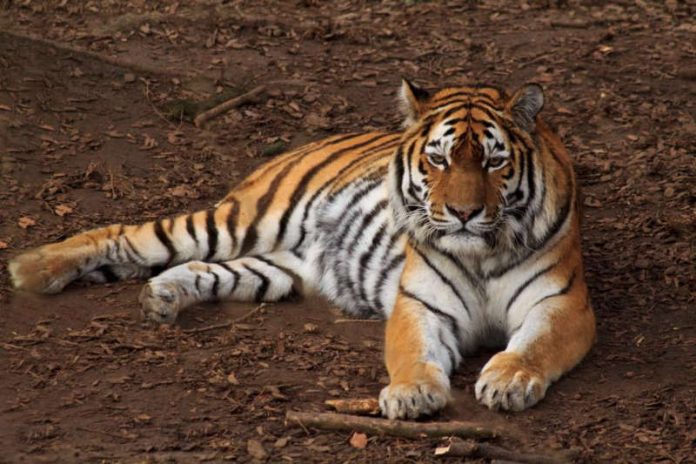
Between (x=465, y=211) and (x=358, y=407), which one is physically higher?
(x=465, y=211)

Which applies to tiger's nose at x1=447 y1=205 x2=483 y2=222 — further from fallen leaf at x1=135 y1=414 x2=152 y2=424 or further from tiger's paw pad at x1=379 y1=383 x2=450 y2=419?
fallen leaf at x1=135 y1=414 x2=152 y2=424

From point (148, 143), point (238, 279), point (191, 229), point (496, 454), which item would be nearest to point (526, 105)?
point (496, 454)

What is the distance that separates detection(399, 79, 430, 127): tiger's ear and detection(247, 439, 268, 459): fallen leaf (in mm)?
1927

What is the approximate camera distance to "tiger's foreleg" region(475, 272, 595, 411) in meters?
5.25

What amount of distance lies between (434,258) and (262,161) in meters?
2.66

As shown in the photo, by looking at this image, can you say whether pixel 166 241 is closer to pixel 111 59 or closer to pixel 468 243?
pixel 468 243

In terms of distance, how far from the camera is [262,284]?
22.8 ft

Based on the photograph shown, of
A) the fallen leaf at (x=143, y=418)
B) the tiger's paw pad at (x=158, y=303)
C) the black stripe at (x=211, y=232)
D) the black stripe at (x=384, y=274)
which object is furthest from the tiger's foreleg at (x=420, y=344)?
the black stripe at (x=211, y=232)

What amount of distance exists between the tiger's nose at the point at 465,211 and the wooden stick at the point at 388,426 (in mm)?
1037

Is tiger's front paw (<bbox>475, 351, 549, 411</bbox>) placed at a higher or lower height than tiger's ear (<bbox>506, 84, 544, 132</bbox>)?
lower

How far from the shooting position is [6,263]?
6.76m

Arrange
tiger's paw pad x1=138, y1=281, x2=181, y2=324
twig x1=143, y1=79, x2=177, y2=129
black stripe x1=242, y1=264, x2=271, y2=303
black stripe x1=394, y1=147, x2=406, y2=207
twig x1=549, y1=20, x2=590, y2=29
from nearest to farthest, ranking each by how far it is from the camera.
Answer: black stripe x1=394, y1=147, x2=406, y2=207 → tiger's paw pad x1=138, y1=281, x2=181, y2=324 → black stripe x1=242, y1=264, x2=271, y2=303 → twig x1=143, y1=79, x2=177, y2=129 → twig x1=549, y1=20, x2=590, y2=29

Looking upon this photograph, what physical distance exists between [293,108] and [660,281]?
3.21 metres

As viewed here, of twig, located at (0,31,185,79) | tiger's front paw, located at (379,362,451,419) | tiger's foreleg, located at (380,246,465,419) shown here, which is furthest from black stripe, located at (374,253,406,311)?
twig, located at (0,31,185,79)
